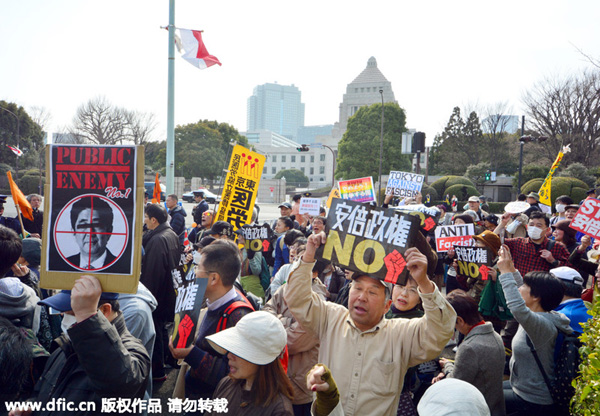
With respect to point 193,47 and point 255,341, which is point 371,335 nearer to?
point 255,341

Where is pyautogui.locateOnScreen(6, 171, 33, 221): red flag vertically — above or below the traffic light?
below

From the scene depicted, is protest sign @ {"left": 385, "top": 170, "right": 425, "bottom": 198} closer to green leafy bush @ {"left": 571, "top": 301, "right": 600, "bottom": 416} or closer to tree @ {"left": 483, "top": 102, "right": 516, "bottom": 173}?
green leafy bush @ {"left": 571, "top": 301, "right": 600, "bottom": 416}

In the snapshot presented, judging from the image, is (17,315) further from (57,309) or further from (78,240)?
(78,240)

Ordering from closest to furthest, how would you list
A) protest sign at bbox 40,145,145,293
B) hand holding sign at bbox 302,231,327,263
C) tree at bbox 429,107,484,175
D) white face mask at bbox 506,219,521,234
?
protest sign at bbox 40,145,145,293, hand holding sign at bbox 302,231,327,263, white face mask at bbox 506,219,521,234, tree at bbox 429,107,484,175

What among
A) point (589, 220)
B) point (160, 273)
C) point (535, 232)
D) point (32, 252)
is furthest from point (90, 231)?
point (535, 232)

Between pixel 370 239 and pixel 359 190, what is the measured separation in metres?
8.55

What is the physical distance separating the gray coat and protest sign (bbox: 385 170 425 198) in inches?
319

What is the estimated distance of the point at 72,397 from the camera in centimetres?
230

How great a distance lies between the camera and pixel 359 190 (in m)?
11.3

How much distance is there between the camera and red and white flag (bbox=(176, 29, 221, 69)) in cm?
1273

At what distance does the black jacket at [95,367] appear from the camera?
2.11 meters

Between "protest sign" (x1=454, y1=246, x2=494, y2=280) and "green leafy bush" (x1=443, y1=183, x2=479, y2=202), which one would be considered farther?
"green leafy bush" (x1=443, y1=183, x2=479, y2=202)

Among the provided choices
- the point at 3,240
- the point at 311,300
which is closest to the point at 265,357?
the point at 311,300

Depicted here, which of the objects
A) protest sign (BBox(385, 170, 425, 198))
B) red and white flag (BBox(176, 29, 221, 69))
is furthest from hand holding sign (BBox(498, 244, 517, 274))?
red and white flag (BBox(176, 29, 221, 69))
